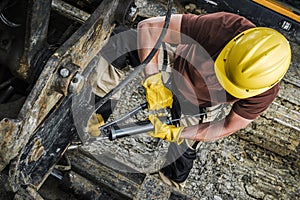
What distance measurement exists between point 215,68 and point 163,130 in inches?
23.5

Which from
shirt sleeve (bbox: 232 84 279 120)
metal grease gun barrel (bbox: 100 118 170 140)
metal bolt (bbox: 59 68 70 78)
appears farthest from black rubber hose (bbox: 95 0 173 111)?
shirt sleeve (bbox: 232 84 279 120)

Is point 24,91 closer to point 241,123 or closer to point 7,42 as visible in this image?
point 7,42

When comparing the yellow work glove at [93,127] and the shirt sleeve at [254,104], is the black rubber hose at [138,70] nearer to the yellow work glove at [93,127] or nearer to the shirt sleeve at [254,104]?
the yellow work glove at [93,127]

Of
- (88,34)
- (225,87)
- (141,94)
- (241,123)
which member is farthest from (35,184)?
(141,94)

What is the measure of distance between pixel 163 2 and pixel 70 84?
2.65 metres

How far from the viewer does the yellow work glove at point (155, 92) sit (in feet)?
10.1

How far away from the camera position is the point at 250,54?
2512 mm

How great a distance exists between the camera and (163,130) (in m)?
3.03

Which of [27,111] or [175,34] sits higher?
[27,111]

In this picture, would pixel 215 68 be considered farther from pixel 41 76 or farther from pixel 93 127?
pixel 41 76

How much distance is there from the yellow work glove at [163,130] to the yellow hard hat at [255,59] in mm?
610

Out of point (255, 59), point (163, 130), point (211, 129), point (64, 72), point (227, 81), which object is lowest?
point (211, 129)

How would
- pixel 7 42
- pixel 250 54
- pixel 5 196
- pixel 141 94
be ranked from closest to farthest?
pixel 5 196, pixel 7 42, pixel 250 54, pixel 141 94

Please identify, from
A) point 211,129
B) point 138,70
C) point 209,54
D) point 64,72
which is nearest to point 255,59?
point 209,54
